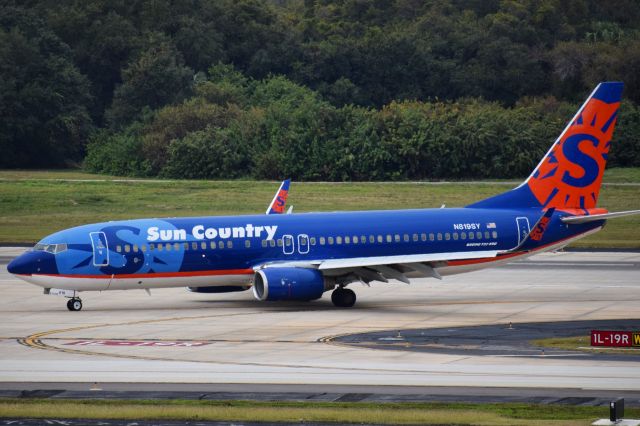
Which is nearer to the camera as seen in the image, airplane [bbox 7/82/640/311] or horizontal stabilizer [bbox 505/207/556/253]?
airplane [bbox 7/82/640/311]

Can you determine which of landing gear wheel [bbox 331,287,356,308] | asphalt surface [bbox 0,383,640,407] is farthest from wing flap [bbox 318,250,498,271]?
asphalt surface [bbox 0,383,640,407]

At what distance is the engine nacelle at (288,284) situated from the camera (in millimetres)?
48394

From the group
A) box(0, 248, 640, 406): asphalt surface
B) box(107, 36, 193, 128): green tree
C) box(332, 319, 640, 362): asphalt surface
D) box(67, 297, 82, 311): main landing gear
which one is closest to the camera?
box(0, 248, 640, 406): asphalt surface

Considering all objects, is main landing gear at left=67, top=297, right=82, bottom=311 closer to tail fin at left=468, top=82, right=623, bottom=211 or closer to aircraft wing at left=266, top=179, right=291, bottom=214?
aircraft wing at left=266, top=179, right=291, bottom=214

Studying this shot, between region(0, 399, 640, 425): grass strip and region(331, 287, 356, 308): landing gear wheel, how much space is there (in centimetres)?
2042

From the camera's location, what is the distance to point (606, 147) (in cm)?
5497

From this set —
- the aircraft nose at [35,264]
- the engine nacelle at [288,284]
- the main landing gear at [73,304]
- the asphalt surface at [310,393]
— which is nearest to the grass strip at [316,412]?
the asphalt surface at [310,393]

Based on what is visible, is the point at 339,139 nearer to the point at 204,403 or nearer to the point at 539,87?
the point at 539,87

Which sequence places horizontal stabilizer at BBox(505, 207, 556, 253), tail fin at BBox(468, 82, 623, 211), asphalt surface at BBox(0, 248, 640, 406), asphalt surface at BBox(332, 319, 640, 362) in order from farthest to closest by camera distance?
tail fin at BBox(468, 82, 623, 211) → horizontal stabilizer at BBox(505, 207, 556, 253) → asphalt surface at BBox(332, 319, 640, 362) → asphalt surface at BBox(0, 248, 640, 406)

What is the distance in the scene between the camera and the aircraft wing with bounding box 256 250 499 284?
162ft

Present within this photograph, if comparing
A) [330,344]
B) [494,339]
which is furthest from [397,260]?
[330,344]

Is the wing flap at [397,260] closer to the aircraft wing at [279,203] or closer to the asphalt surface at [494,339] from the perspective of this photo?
the asphalt surface at [494,339]

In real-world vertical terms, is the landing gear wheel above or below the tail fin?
below

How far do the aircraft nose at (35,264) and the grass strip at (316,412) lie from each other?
18374 millimetres
